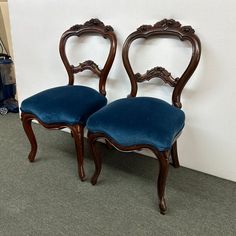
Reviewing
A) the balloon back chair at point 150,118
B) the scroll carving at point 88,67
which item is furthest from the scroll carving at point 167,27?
the scroll carving at point 88,67

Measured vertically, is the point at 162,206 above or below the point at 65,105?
below

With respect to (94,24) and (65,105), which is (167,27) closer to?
(94,24)

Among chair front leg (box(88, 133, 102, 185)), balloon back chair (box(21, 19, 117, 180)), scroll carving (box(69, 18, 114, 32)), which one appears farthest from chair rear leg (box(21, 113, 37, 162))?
scroll carving (box(69, 18, 114, 32))

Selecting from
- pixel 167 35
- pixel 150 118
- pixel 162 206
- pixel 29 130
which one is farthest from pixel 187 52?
pixel 29 130

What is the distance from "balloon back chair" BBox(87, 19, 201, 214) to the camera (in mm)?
1380

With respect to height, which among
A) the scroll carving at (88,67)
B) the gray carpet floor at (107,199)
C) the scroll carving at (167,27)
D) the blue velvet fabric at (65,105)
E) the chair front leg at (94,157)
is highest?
the scroll carving at (167,27)

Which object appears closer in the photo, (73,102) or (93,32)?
(73,102)

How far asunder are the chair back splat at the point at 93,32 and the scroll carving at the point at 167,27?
217 mm

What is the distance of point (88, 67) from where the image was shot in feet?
6.36

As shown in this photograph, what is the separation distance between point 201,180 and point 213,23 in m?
0.99

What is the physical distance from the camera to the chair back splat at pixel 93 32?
1807mm

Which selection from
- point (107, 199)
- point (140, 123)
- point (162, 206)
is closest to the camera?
point (140, 123)

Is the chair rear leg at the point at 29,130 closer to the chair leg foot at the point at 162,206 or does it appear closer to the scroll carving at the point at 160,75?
the scroll carving at the point at 160,75

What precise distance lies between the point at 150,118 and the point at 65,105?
552mm
